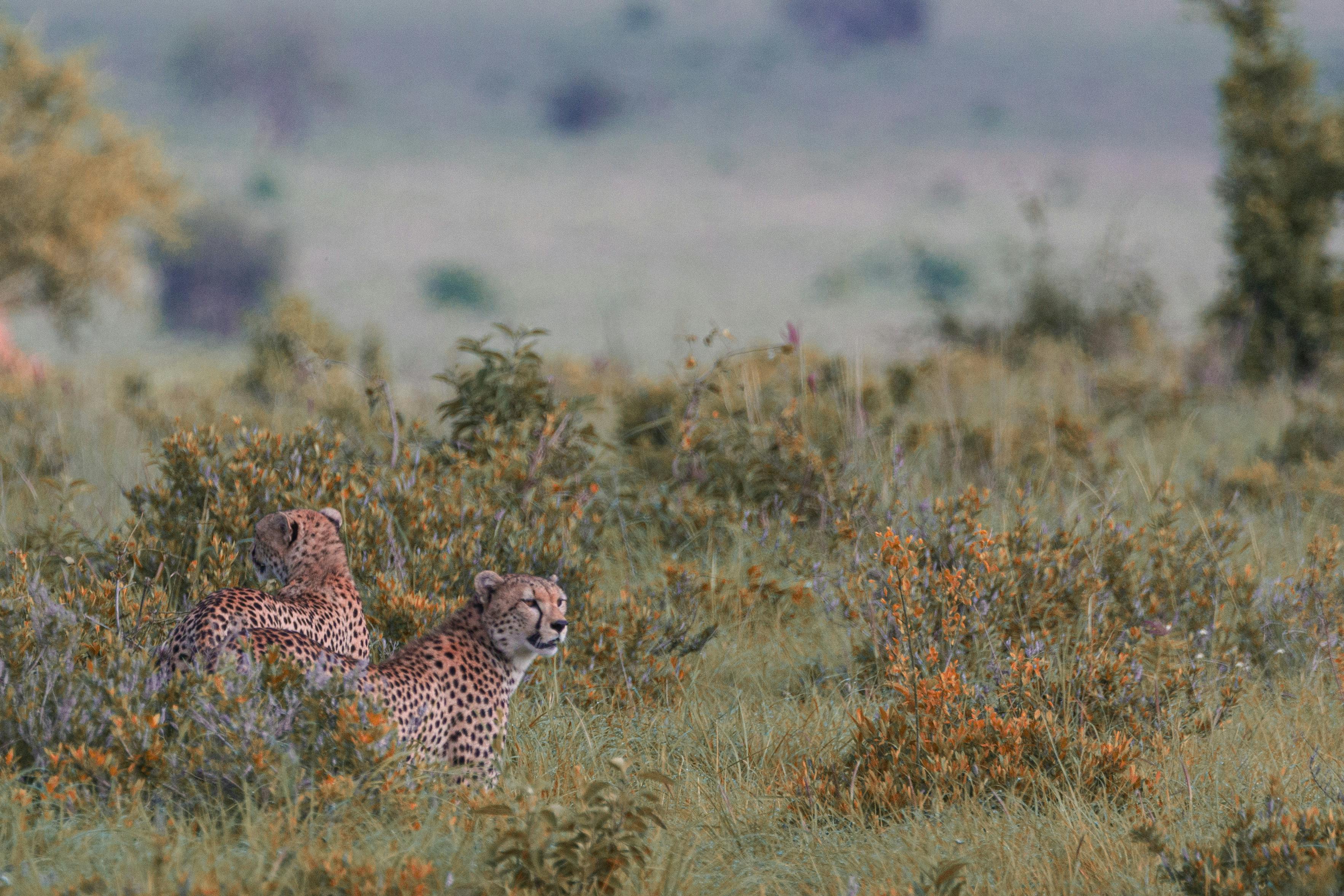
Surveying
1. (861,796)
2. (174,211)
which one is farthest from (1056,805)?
(174,211)

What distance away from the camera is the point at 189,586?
4906mm

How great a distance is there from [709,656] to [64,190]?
23299 mm

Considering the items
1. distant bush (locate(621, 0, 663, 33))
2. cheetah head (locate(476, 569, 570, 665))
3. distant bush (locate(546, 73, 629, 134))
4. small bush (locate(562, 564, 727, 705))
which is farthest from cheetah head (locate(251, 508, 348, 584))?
distant bush (locate(621, 0, 663, 33))

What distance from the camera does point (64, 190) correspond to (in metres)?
24.4

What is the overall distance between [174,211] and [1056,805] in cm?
2624

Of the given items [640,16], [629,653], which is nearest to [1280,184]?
[629,653]

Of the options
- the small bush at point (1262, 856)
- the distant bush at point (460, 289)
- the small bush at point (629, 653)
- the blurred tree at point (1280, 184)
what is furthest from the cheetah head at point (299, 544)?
the distant bush at point (460, 289)

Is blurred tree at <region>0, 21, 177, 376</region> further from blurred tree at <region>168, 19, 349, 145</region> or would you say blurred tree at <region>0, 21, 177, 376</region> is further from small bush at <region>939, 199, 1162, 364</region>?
blurred tree at <region>168, 19, 349, 145</region>

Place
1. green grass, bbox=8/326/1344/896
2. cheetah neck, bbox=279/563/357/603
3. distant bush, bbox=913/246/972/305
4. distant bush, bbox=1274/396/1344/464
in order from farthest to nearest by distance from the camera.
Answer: distant bush, bbox=913/246/972/305 → distant bush, bbox=1274/396/1344/464 → cheetah neck, bbox=279/563/357/603 → green grass, bbox=8/326/1344/896

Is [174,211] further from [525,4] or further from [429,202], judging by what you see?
[525,4]

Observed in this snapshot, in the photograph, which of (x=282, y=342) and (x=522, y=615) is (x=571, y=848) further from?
(x=282, y=342)

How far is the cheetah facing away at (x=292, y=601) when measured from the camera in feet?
11.8

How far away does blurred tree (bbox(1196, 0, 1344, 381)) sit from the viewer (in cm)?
1444

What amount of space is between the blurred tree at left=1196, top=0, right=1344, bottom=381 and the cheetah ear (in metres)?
12.9
